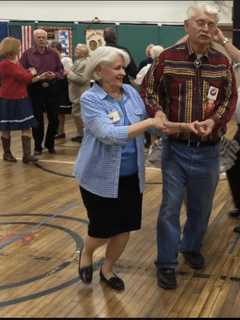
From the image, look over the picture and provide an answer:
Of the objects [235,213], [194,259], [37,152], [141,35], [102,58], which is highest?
[102,58]

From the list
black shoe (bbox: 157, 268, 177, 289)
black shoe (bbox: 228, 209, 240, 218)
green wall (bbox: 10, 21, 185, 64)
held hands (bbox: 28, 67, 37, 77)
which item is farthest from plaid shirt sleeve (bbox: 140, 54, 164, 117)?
green wall (bbox: 10, 21, 185, 64)

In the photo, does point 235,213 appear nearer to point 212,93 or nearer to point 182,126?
point 212,93

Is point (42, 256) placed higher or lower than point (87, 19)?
lower

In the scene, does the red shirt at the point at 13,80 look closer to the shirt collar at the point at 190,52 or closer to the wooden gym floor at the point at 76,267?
the wooden gym floor at the point at 76,267

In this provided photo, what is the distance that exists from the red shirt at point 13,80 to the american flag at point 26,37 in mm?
7274

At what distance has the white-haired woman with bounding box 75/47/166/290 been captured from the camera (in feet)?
10.3

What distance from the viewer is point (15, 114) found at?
23.7 ft

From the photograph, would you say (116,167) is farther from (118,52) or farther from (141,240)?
(141,240)

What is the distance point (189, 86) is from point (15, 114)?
13.9 ft

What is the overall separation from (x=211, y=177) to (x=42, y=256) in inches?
55.2

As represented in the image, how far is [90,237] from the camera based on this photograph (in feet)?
11.4

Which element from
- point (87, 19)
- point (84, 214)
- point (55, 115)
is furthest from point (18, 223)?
point (87, 19)

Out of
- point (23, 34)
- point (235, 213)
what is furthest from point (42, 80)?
point (23, 34)

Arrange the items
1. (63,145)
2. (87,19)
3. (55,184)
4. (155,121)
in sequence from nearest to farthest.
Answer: (155,121) < (55,184) < (63,145) < (87,19)
